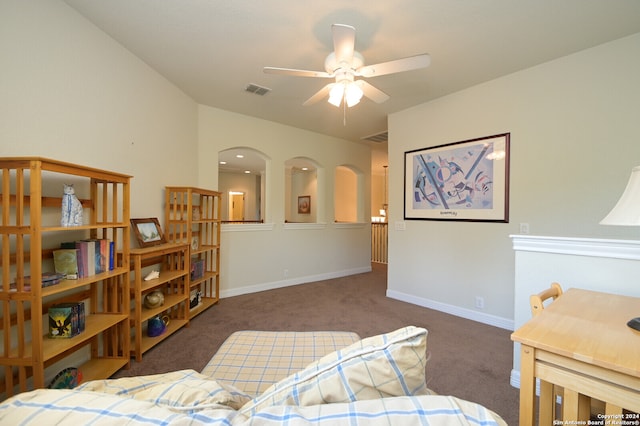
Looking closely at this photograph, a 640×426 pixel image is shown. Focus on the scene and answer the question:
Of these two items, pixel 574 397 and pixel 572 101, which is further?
pixel 572 101

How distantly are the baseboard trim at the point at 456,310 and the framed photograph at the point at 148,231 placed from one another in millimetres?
3005

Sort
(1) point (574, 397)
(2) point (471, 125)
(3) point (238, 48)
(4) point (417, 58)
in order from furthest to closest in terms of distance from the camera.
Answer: (2) point (471, 125)
(3) point (238, 48)
(4) point (417, 58)
(1) point (574, 397)

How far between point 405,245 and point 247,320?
2.23 meters

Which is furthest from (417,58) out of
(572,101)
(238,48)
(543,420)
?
(543,420)

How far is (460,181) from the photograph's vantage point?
321 cm

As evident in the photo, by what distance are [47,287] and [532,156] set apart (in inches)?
154

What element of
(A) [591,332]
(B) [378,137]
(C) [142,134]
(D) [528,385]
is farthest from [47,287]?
(B) [378,137]

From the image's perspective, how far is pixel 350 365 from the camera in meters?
0.67

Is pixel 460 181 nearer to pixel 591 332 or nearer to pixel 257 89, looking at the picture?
pixel 591 332

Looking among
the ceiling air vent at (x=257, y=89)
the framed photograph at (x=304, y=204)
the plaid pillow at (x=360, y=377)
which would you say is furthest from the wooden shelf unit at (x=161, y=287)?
the framed photograph at (x=304, y=204)

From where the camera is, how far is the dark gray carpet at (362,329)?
1.95 meters

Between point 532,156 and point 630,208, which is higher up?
point 532,156

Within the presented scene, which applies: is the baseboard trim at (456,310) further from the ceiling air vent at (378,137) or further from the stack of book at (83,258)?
the stack of book at (83,258)

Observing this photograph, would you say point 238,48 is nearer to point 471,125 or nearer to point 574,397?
point 471,125
